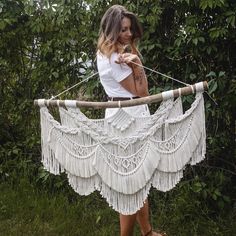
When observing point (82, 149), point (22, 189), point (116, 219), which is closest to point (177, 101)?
point (82, 149)

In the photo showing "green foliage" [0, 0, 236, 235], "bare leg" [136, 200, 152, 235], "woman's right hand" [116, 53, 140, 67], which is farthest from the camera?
"green foliage" [0, 0, 236, 235]

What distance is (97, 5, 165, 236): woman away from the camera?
280cm

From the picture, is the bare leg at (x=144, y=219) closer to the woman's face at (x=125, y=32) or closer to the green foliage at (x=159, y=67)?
the green foliage at (x=159, y=67)

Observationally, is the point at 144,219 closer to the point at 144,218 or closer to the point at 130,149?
the point at 144,218

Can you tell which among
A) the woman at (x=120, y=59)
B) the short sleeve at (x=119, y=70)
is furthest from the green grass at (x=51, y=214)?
the short sleeve at (x=119, y=70)

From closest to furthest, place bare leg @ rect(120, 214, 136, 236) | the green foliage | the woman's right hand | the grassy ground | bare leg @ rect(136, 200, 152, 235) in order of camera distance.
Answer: the woman's right hand, bare leg @ rect(120, 214, 136, 236), bare leg @ rect(136, 200, 152, 235), the green foliage, the grassy ground

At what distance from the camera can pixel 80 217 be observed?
397 centimetres

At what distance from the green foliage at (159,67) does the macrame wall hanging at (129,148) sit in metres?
0.57

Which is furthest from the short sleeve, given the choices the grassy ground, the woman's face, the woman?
the grassy ground

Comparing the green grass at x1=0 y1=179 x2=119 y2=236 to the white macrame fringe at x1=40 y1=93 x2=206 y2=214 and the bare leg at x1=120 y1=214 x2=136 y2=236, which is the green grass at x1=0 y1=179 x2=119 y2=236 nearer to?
the bare leg at x1=120 y1=214 x2=136 y2=236

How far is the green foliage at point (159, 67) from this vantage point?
3.47 metres

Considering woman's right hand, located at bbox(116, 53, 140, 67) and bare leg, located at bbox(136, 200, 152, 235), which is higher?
woman's right hand, located at bbox(116, 53, 140, 67)

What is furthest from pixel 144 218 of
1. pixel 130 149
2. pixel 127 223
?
pixel 130 149

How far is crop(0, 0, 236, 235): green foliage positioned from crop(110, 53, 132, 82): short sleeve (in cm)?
67
